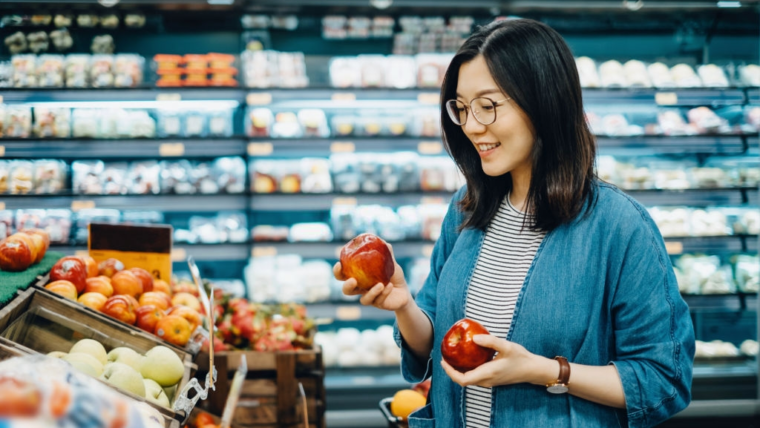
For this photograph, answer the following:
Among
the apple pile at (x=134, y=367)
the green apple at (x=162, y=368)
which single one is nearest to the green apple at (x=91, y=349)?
the apple pile at (x=134, y=367)

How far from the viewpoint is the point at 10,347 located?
114 centimetres

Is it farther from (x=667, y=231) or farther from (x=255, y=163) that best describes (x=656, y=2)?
(x=255, y=163)

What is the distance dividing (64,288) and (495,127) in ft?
4.38

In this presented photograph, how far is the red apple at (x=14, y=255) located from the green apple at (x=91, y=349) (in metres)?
0.55

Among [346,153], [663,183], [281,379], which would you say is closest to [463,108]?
[281,379]

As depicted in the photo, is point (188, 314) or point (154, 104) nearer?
point (188, 314)

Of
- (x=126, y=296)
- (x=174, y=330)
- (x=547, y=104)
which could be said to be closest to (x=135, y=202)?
(x=126, y=296)

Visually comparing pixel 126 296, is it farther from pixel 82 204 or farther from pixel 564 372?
pixel 82 204

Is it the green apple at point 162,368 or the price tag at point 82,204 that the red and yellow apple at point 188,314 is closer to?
the green apple at point 162,368

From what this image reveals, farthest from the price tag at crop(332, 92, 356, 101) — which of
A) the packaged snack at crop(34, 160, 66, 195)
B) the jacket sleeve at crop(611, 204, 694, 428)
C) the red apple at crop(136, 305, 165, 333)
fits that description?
the jacket sleeve at crop(611, 204, 694, 428)

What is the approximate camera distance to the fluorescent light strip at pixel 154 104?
3.96 meters

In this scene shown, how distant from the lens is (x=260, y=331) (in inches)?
89.5

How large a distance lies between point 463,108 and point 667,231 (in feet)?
10.8

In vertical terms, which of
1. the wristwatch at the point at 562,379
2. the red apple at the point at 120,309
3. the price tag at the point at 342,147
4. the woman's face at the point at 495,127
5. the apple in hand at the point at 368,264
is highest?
the woman's face at the point at 495,127
